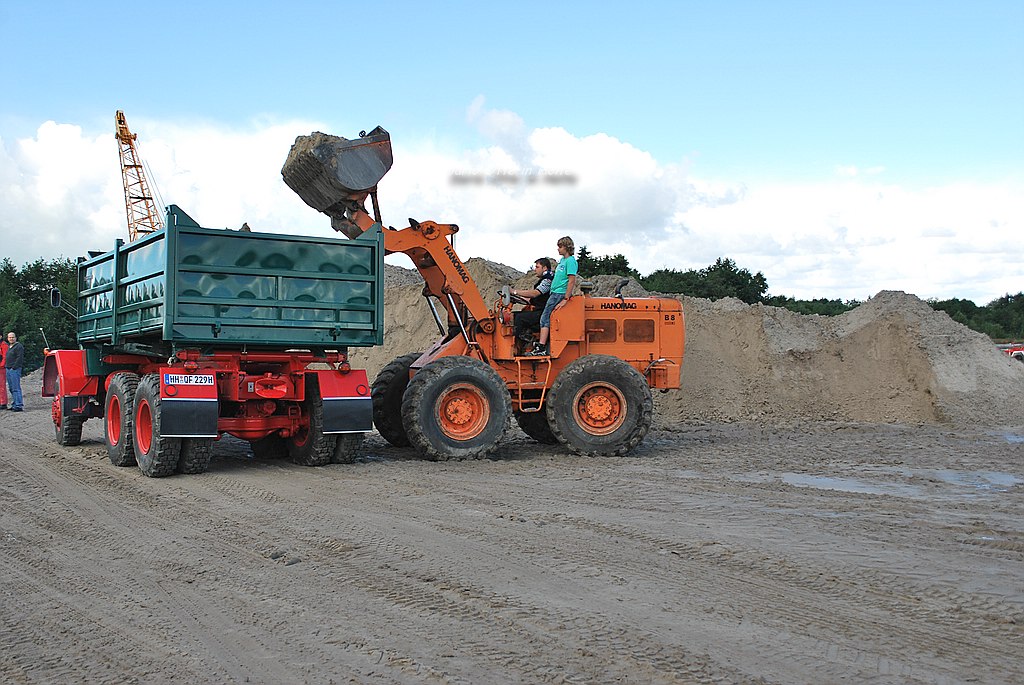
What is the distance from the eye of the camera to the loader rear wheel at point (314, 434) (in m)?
10.7

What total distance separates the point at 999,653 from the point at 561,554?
9.02 feet

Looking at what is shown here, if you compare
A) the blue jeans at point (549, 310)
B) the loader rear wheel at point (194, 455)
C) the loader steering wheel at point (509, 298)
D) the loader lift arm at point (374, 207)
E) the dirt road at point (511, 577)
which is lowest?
the dirt road at point (511, 577)

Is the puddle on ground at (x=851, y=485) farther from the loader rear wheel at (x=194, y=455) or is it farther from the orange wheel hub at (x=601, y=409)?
the loader rear wheel at (x=194, y=455)

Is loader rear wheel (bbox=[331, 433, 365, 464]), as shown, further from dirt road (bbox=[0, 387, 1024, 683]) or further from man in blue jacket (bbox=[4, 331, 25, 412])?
man in blue jacket (bbox=[4, 331, 25, 412])

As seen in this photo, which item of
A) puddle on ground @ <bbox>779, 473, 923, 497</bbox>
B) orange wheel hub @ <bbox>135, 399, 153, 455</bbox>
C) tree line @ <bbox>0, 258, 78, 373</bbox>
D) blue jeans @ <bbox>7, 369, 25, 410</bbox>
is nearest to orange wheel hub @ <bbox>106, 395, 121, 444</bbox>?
orange wheel hub @ <bbox>135, 399, 153, 455</bbox>

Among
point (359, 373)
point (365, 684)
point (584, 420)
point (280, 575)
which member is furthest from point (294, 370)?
point (365, 684)

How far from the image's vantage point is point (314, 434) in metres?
10.8

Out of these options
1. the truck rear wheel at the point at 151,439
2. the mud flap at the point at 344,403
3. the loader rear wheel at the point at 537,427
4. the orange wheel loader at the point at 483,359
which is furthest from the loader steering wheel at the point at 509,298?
the truck rear wheel at the point at 151,439

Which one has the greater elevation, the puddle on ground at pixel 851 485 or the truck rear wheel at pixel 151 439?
the truck rear wheel at pixel 151 439

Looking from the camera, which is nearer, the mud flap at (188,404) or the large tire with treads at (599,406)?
the mud flap at (188,404)

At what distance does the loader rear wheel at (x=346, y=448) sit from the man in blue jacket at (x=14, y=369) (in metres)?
13.7

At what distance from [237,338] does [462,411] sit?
2.88m

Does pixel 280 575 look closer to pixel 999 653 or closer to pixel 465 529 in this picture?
pixel 465 529

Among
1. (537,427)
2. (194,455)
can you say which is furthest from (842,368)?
(194,455)
